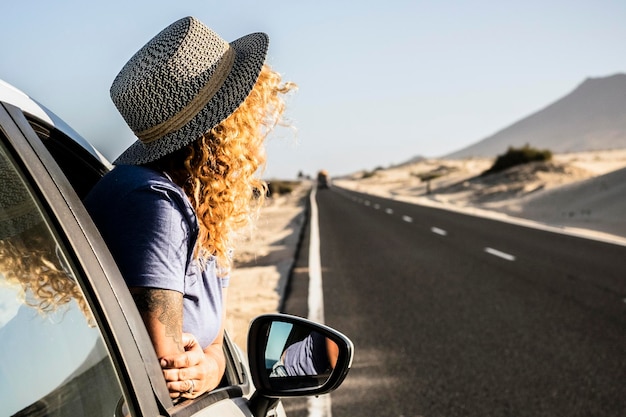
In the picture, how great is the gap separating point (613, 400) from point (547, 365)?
0.94 meters

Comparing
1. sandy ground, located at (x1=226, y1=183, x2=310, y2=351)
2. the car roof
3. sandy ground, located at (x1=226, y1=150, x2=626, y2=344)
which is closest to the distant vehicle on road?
sandy ground, located at (x1=226, y1=150, x2=626, y2=344)

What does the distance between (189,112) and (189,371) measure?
0.61 metres

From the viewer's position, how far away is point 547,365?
5.91 meters

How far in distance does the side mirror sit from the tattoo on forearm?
34 cm

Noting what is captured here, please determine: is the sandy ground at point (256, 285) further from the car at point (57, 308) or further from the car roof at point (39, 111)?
the car at point (57, 308)

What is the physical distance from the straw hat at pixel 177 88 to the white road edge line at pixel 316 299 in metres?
3.65

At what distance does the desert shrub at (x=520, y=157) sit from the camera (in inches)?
2090

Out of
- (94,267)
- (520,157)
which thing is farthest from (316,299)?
(520,157)

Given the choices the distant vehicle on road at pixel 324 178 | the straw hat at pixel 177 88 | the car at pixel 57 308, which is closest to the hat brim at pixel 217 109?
the straw hat at pixel 177 88

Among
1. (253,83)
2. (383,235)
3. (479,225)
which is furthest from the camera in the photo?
(479,225)

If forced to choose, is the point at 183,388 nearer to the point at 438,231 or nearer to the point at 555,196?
the point at 438,231

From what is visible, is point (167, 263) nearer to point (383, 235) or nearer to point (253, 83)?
point (253, 83)

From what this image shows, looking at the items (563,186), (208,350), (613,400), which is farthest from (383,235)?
(563,186)

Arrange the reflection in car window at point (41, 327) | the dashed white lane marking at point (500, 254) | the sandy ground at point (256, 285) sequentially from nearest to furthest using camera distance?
1. the reflection in car window at point (41, 327)
2. the sandy ground at point (256, 285)
3. the dashed white lane marking at point (500, 254)
